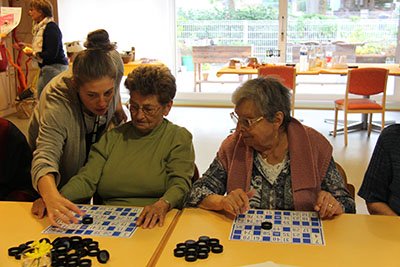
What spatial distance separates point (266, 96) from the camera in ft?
6.66

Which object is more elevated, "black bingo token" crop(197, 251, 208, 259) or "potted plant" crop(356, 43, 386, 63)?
"potted plant" crop(356, 43, 386, 63)

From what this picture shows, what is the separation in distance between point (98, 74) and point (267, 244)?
3.25ft

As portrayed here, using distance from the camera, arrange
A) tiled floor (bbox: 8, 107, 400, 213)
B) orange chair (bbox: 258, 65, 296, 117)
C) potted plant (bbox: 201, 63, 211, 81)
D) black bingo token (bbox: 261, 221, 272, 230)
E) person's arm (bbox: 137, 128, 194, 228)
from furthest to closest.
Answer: potted plant (bbox: 201, 63, 211, 81)
orange chair (bbox: 258, 65, 296, 117)
tiled floor (bbox: 8, 107, 400, 213)
person's arm (bbox: 137, 128, 194, 228)
black bingo token (bbox: 261, 221, 272, 230)

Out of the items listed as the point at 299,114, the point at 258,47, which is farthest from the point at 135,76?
the point at 258,47

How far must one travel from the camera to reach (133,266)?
1.54m

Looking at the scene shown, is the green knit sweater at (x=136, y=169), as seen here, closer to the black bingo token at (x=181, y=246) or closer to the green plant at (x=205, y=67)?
the black bingo token at (x=181, y=246)

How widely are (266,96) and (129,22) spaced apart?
6459mm

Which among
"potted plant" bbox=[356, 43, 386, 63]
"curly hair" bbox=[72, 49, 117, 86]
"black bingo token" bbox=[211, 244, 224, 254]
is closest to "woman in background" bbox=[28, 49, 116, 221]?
"curly hair" bbox=[72, 49, 117, 86]

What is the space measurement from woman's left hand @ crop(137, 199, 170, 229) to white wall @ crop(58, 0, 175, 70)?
6.44m

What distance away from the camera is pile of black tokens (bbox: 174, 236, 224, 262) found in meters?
1.59

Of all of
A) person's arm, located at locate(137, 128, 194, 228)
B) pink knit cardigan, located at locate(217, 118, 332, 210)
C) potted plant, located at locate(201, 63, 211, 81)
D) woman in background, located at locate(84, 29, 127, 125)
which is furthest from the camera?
potted plant, located at locate(201, 63, 211, 81)

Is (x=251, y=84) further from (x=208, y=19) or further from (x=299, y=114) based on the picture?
(x=208, y=19)

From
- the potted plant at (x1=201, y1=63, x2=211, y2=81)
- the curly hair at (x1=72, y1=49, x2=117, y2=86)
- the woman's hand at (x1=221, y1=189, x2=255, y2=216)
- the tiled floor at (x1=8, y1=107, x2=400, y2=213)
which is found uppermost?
the curly hair at (x1=72, y1=49, x2=117, y2=86)

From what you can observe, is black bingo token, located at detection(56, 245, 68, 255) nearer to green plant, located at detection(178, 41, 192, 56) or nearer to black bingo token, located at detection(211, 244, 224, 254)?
black bingo token, located at detection(211, 244, 224, 254)
